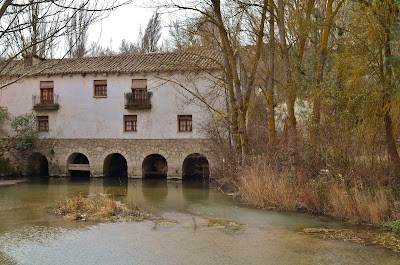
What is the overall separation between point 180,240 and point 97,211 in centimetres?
379

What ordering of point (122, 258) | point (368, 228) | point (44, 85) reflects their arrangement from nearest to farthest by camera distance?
point (122, 258) < point (368, 228) < point (44, 85)

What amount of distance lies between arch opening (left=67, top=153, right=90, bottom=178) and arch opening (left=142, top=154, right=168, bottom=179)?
10.2 ft

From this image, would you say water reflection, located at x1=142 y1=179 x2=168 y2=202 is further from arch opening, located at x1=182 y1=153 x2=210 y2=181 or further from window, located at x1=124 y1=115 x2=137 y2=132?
window, located at x1=124 y1=115 x2=137 y2=132

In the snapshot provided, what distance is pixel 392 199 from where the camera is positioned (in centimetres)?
1043

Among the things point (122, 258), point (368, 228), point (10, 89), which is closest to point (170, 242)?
point (122, 258)

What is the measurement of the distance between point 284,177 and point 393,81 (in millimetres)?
4720

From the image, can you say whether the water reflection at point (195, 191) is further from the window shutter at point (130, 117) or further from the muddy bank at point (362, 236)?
the muddy bank at point (362, 236)

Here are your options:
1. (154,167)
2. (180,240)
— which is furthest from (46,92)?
(180,240)

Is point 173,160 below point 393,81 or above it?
below

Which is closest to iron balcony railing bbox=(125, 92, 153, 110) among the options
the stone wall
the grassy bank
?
the stone wall

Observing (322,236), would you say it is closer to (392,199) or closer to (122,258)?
(392,199)

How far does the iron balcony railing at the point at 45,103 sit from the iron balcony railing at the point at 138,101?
414cm

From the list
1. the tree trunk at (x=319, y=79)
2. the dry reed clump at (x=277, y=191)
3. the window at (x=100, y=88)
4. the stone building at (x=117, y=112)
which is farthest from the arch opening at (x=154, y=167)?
the tree trunk at (x=319, y=79)

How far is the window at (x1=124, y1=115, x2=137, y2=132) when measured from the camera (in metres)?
23.0
